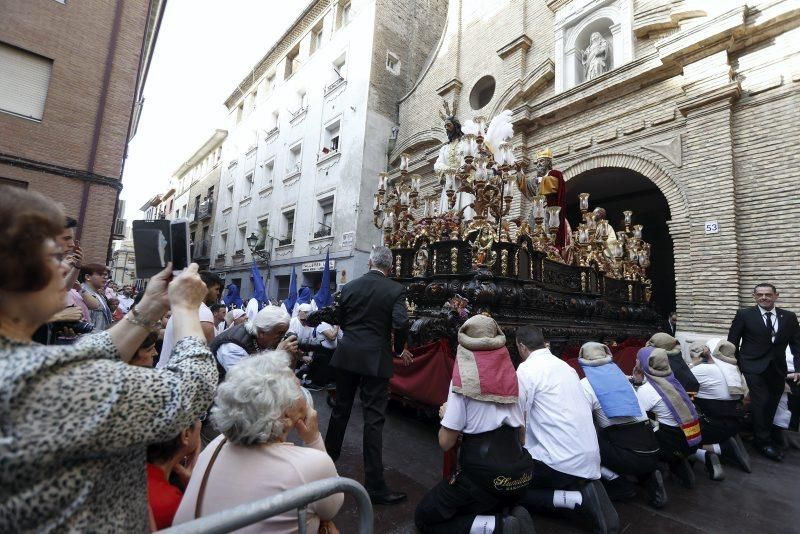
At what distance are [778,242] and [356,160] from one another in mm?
13418

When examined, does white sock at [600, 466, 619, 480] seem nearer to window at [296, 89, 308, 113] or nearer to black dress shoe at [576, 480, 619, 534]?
black dress shoe at [576, 480, 619, 534]

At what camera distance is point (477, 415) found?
2.66m

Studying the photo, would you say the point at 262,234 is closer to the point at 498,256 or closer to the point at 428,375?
the point at 498,256

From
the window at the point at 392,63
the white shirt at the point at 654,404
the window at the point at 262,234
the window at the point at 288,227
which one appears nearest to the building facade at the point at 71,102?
the window at the point at 288,227

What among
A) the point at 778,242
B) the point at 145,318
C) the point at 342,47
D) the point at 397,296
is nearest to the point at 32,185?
the point at 397,296

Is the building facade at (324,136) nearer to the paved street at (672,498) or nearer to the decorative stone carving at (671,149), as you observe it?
the decorative stone carving at (671,149)

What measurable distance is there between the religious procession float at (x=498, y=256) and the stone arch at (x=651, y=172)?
1.62m

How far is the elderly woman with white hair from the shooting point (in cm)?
150

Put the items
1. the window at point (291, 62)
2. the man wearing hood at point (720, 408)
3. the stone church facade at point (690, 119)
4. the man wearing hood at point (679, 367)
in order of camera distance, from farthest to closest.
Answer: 1. the window at point (291, 62)
2. the stone church facade at point (690, 119)
3. the man wearing hood at point (679, 367)
4. the man wearing hood at point (720, 408)

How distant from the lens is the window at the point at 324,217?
17.5m

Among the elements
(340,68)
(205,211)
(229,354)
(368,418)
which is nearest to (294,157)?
(340,68)

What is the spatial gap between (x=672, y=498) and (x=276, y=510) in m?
3.95

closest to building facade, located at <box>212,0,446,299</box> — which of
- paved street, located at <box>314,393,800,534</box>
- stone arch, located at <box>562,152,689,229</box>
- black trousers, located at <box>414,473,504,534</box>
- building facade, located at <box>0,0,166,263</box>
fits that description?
building facade, located at <box>0,0,166,263</box>

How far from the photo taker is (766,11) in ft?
26.2
